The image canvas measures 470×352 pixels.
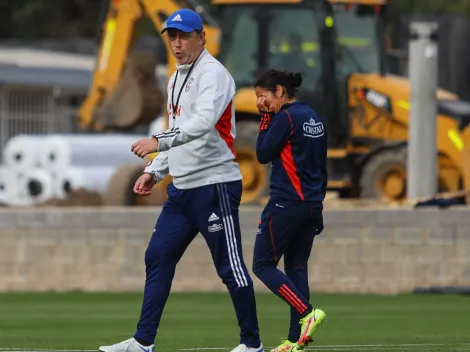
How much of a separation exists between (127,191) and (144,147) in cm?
1555

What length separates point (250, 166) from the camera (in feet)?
77.3

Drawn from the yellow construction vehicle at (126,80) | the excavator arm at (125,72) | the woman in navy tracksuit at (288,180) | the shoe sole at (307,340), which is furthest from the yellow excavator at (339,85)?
the shoe sole at (307,340)

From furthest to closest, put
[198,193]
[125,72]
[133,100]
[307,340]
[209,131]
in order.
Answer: [125,72], [133,100], [307,340], [198,193], [209,131]

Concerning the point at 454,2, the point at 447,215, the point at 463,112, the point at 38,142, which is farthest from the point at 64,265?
the point at 454,2

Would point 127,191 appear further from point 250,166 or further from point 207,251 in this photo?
point 207,251

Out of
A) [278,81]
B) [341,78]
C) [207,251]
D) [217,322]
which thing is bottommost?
[217,322]

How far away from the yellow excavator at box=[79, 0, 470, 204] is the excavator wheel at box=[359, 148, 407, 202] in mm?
15

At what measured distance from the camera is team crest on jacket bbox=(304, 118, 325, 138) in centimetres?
971

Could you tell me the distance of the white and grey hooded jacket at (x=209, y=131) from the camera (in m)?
9.19

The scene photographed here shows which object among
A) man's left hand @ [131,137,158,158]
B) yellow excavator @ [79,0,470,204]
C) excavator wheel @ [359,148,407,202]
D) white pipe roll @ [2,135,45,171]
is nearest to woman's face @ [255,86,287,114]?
man's left hand @ [131,137,158,158]

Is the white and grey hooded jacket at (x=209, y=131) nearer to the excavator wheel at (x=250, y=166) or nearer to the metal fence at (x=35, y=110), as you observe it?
the excavator wheel at (x=250, y=166)

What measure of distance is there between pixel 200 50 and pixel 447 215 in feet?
27.0

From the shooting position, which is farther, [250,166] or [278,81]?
[250,166]

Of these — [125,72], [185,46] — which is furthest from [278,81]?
[125,72]
